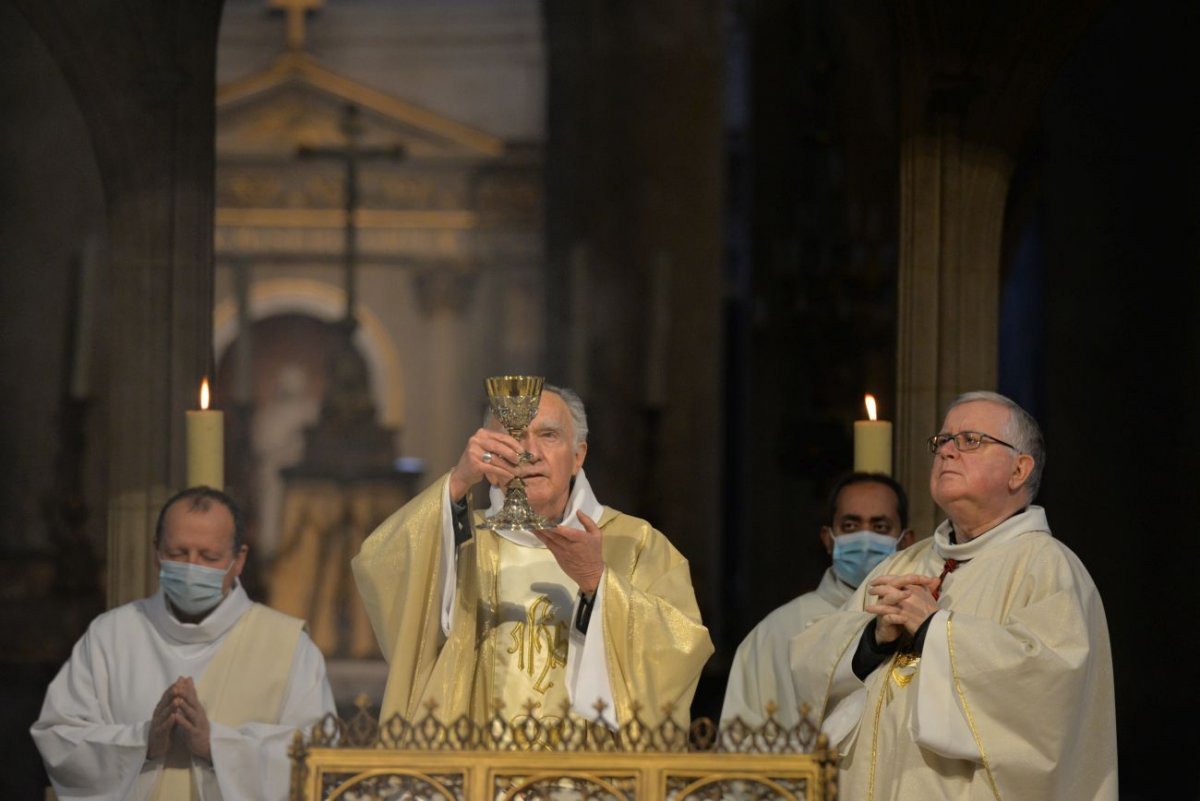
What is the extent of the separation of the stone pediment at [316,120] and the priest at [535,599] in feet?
24.6

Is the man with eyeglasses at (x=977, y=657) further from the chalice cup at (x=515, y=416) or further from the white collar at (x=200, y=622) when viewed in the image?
the white collar at (x=200, y=622)

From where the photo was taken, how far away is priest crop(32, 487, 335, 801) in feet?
16.8

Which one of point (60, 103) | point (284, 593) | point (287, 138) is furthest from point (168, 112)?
point (287, 138)

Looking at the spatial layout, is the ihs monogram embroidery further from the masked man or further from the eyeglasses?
the eyeglasses

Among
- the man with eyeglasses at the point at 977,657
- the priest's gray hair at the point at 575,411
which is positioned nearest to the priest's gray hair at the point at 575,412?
the priest's gray hair at the point at 575,411

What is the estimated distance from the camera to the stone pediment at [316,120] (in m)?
12.2

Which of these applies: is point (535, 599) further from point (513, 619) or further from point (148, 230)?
point (148, 230)

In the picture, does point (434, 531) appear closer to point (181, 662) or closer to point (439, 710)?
point (439, 710)

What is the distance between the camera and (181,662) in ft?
17.7

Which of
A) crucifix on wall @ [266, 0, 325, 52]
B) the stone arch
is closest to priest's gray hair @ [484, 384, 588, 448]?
the stone arch

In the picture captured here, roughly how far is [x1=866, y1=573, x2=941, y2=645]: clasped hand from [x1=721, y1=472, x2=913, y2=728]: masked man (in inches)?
40.3

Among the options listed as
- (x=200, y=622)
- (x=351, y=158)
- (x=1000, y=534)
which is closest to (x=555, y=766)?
(x=1000, y=534)

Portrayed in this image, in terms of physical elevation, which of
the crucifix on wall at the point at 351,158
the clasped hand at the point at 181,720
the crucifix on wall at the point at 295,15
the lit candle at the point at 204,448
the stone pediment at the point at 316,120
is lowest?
the clasped hand at the point at 181,720

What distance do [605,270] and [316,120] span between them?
9.38 feet
